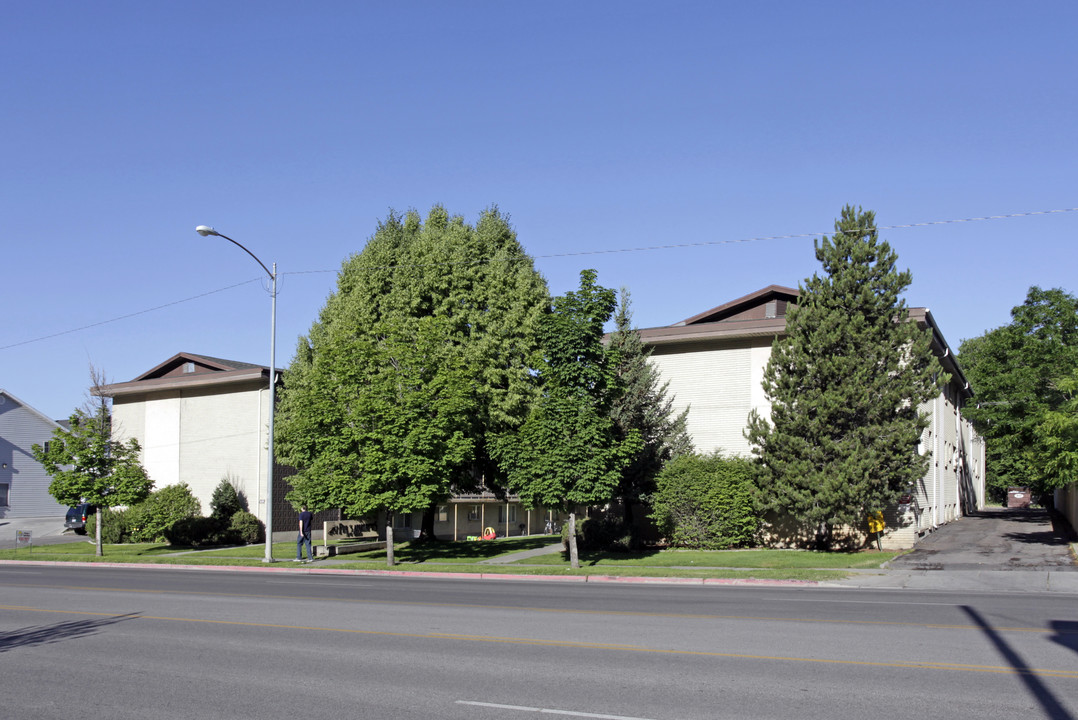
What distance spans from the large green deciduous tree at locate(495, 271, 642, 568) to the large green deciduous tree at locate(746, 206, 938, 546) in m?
4.91

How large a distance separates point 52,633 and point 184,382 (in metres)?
30.1

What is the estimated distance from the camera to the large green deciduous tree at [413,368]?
2581 centimetres

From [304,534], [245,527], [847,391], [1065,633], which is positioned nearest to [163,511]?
[245,527]

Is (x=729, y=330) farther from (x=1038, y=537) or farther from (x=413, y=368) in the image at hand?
(x=1038, y=537)

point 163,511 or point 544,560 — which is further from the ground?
point 163,511

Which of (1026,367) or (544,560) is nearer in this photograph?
(544,560)

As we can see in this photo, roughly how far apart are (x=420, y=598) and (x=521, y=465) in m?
8.23

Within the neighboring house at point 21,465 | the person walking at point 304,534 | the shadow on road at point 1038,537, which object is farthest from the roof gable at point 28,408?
the shadow on road at point 1038,537

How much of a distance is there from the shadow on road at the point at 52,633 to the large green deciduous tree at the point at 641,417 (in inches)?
711

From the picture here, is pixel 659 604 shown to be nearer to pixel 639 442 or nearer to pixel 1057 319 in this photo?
pixel 639 442

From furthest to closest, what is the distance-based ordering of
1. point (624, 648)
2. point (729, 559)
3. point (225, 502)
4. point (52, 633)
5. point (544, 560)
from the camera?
A: point (225, 502)
point (544, 560)
point (729, 559)
point (52, 633)
point (624, 648)

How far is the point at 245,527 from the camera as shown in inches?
1467

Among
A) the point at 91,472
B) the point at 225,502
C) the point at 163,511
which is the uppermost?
the point at 91,472

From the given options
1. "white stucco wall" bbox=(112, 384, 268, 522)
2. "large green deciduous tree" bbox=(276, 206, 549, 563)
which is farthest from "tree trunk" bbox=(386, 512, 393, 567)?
"white stucco wall" bbox=(112, 384, 268, 522)
